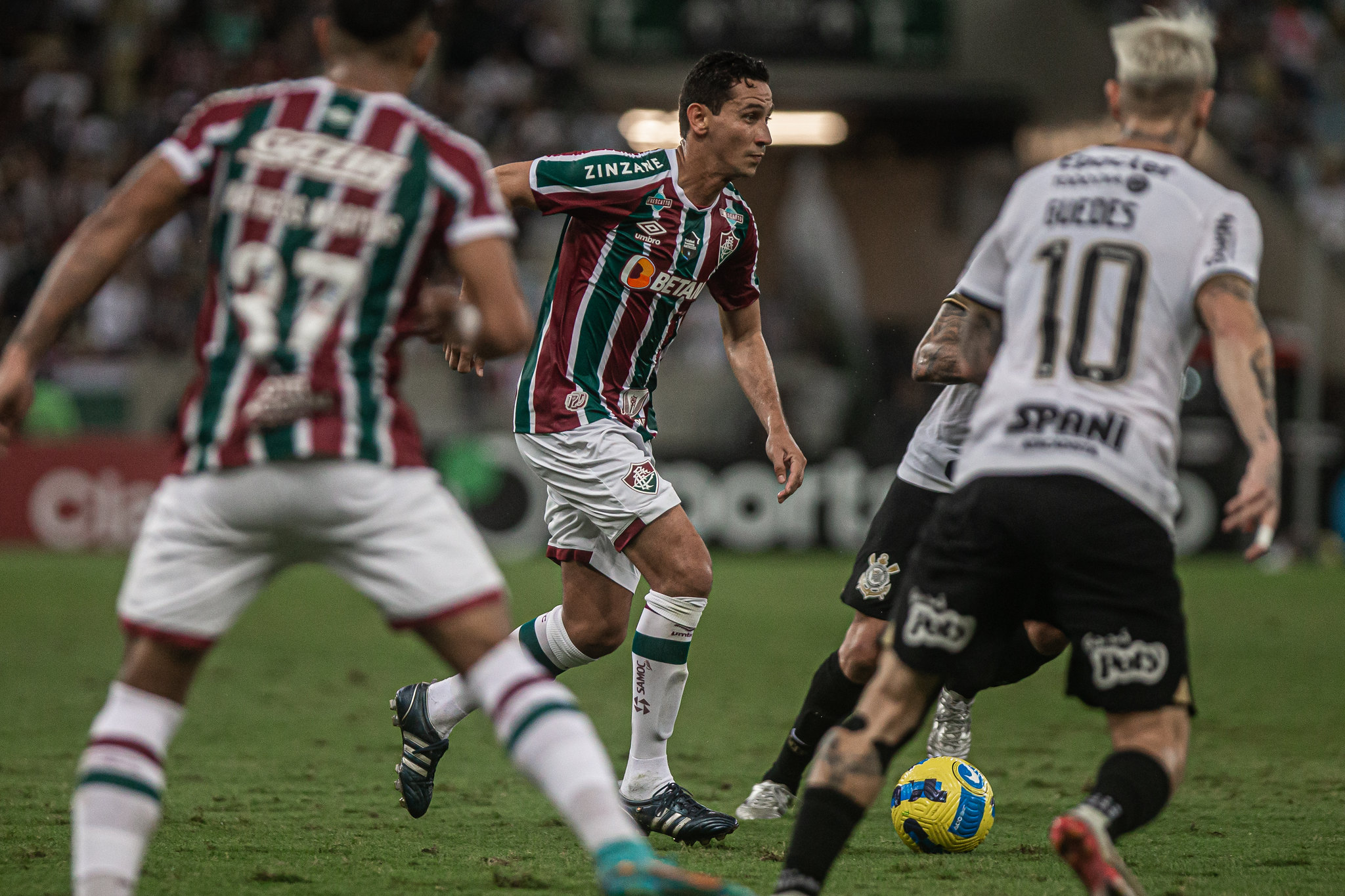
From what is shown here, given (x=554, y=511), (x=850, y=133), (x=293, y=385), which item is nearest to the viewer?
(x=293, y=385)

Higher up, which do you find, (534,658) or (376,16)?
(376,16)

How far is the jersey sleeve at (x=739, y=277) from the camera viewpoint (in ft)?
19.0

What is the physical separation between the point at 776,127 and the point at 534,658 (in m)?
18.5

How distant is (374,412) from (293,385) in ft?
0.59

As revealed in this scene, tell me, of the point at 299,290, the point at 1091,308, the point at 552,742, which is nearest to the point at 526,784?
the point at 552,742

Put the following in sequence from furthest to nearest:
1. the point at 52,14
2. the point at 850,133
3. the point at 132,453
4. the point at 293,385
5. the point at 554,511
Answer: the point at 850,133 < the point at 52,14 < the point at 132,453 < the point at 554,511 < the point at 293,385

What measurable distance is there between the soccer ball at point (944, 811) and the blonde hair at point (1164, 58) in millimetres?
2231

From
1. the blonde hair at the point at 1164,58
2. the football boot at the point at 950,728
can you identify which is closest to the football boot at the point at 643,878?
the blonde hair at the point at 1164,58

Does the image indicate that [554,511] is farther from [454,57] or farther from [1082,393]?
[454,57]

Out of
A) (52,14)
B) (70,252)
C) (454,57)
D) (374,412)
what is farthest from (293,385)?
(52,14)

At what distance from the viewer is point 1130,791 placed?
3451mm

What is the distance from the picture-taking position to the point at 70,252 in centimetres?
330

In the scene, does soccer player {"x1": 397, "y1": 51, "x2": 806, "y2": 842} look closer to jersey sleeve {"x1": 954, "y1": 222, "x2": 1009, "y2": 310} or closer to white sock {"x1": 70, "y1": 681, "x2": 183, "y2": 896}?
jersey sleeve {"x1": 954, "y1": 222, "x2": 1009, "y2": 310}

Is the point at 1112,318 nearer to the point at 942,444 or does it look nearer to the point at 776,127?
the point at 942,444
